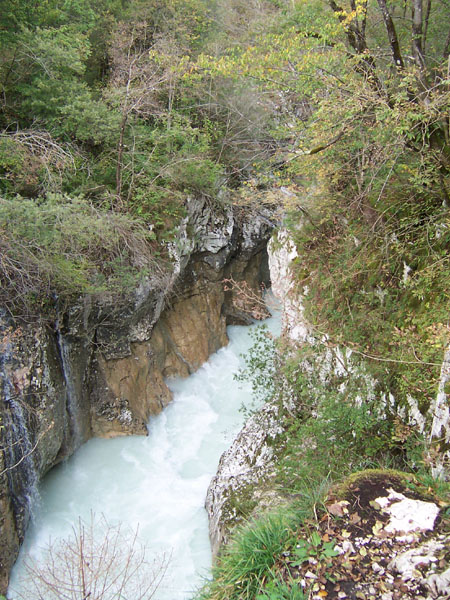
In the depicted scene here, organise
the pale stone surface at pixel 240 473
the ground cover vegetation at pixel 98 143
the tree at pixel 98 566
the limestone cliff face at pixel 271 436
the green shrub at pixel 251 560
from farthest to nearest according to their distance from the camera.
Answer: the ground cover vegetation at pixel 98 143 → the pale stone surface at pixel 240 473 → the tree at pixel 98 566 → the limestone cliff face at pixel 271 436 → the green shrub at pixel 251 560

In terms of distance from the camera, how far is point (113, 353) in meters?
10.1

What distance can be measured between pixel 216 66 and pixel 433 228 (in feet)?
12.3

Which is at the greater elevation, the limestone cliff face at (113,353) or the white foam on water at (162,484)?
the limestone cliff face at (113,353)

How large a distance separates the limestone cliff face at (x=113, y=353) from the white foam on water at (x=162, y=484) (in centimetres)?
40

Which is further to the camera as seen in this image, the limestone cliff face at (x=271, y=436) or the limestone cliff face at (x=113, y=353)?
the limestone cliff face at (x=113, y=353)

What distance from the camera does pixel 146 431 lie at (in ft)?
33.5

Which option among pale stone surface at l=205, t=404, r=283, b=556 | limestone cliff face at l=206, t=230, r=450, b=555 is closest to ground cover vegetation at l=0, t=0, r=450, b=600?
limestone cliff face at l=206, t=230, r=450, b=555

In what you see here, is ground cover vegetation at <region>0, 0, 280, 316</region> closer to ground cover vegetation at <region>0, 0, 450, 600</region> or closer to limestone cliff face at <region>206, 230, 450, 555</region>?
ground cover vegetation at <region>0, 0, 450, 600</region>

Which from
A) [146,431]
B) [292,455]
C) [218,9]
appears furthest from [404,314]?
[218,9]

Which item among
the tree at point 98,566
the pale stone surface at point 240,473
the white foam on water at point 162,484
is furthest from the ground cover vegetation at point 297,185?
the tree at point 98,566

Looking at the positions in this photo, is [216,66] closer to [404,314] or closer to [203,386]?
[404,314]

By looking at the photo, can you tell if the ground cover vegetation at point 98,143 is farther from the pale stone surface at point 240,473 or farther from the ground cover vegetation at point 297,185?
the pale stone surface at point 240,473

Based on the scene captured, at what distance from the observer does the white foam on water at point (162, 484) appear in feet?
24.7

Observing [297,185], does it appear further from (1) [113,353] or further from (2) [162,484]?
(2) [162,484]
